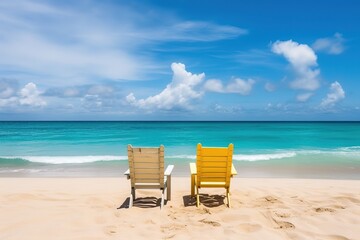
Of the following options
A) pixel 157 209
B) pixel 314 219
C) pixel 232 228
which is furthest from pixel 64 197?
pixel 314 219

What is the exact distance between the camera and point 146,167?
6.11 metres

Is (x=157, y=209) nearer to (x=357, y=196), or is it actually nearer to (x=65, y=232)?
(x=65, y=232)

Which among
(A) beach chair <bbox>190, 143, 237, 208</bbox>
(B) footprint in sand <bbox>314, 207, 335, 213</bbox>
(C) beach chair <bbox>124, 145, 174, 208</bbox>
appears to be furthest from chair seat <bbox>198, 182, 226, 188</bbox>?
(B) footprint in sand <bbox>314, 207, 335, 213</bbox>

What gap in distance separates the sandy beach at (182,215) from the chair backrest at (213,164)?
22.7 inches

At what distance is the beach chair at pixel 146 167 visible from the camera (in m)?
5.97

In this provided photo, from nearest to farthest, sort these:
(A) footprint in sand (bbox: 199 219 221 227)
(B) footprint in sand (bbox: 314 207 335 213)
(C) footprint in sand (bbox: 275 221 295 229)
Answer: (C) footprint in sand (bbox: 275 221 295 229), (A) footprint in sand (bbox: 199 219 221 227), (B) footprint in sand (bbox: 314 207 335 213)

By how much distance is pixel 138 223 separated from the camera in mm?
4957

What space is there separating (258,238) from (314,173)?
26.7 feet

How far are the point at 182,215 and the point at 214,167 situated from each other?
4.06 ft

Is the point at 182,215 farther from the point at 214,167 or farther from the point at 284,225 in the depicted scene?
the point at 284,225

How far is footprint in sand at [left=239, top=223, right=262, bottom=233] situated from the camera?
4.53 m

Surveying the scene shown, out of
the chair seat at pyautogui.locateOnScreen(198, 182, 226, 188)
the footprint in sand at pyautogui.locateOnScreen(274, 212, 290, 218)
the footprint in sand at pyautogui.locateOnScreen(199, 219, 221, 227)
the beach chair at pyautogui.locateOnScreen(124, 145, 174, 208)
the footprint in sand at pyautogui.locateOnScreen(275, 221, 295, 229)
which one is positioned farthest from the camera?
the chair seat at pyautogui.locateOnScreen(198, 182, 226, 188)

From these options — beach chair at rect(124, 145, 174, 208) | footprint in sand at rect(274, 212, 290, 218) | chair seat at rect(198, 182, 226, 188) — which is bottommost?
footprint in sand at rect(274, 212, 290, 218)

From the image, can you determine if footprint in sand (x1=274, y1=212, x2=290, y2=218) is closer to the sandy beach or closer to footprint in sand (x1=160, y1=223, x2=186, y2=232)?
the sandy beach
